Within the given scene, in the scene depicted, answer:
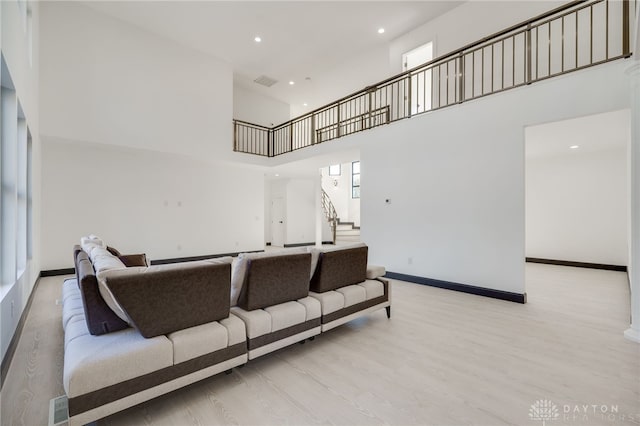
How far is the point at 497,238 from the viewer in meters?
4.58

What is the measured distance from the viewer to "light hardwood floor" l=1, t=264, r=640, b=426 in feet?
6.32

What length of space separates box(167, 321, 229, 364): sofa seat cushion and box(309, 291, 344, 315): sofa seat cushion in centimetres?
108

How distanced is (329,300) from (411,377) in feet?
3.44

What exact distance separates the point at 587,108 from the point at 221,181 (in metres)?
8.41

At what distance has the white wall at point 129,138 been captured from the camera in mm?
5879

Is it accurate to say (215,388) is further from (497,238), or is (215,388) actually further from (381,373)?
(497,238)

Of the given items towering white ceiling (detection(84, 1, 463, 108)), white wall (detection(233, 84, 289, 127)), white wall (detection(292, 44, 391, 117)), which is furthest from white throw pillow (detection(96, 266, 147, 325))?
white wall (detection(233, 84, 289, 127))

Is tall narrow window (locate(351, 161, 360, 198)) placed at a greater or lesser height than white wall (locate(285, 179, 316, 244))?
greater

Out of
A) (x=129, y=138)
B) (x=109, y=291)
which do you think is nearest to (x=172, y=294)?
(x=109, y=291)

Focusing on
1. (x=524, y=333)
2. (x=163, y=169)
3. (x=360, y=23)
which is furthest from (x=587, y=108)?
(x=163, y=169)

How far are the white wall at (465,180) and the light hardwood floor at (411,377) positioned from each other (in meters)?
1.25

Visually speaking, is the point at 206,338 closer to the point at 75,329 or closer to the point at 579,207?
the point at 75,329

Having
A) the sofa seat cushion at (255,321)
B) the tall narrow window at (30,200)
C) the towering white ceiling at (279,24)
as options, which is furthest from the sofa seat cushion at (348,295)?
the towering white ceiling at (279,24)

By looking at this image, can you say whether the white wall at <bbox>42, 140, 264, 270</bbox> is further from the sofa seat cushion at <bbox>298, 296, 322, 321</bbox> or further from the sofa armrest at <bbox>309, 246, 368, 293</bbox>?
the sofa seat cushion at <bbox>298, 296, 322, 321</bbox>
